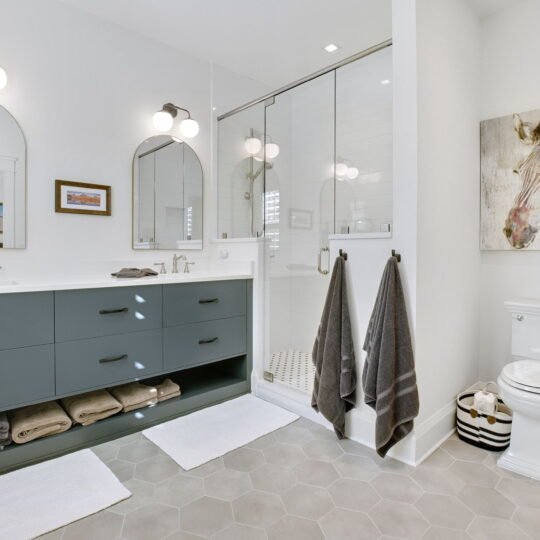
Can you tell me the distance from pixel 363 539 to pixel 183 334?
146 cm

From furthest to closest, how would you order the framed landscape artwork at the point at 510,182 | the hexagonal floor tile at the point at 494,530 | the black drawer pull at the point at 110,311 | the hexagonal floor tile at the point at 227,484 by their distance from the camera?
the framed landscape artwork at the point at 510,182
the black drawer pull at the point at 110,311
the hexagonal floor tile at the point at 227,484
the hexagonal floor tile at the point at 494,530

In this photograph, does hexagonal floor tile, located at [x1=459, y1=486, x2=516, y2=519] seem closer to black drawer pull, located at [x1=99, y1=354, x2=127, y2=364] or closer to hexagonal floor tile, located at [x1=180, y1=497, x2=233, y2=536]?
hexagonal floor tile, located at [x1=180, y1=497, x2=233, y2=536]

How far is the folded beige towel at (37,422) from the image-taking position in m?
1.85

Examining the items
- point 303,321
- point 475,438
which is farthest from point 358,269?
point 303,321

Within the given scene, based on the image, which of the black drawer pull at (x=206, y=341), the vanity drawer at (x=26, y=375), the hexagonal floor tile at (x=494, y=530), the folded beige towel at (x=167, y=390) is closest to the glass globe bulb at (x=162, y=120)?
the black drawer pull at (x=206, y=341)

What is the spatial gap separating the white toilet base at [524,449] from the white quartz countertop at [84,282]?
179 cm

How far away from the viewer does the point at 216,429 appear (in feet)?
7.34

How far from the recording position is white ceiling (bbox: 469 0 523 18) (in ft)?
7.66

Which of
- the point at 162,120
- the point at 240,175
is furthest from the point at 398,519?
the point at 162,120

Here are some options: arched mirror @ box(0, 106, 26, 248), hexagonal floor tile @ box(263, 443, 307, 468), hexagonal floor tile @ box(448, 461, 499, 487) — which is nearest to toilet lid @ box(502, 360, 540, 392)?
hexagonal floor tile @ box(448, 461, 499, 487)

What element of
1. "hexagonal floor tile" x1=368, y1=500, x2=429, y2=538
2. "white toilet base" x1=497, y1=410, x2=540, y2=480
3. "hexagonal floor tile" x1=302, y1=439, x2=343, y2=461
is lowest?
"hexagonal floor tile" x1=368, y1=500, x2=429, y2=538

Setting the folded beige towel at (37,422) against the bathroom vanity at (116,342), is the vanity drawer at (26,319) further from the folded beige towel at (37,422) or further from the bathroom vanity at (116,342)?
the folded beige towel at (37,422)

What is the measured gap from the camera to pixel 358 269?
2.08 meters

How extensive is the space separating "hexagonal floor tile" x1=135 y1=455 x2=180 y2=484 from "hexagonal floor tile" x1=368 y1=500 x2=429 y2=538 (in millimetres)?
937
